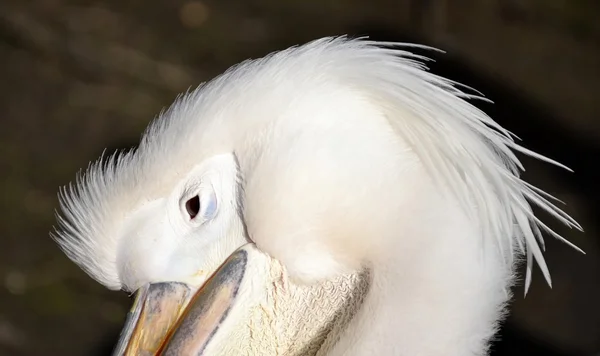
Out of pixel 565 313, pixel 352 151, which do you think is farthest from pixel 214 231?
pixel 565 313

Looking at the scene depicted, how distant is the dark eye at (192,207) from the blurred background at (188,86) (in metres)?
1.87

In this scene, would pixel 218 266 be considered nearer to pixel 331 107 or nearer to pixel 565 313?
pixel 331 107

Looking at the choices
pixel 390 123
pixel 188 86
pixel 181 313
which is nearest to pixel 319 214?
pixel 390 123

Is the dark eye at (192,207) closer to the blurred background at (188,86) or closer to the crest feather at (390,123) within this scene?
the crest feather at (390,123)

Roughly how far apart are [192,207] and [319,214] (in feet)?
0.74

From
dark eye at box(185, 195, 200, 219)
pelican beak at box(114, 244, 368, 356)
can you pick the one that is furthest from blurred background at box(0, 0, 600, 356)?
dark eye at box(185, 195, 200, 219)

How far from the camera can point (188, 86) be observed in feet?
11.2

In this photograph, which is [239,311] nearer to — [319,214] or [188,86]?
[319,214]

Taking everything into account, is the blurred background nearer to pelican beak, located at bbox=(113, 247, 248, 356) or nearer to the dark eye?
pelican beak, located at bbox=(113, 247, 248, 356)

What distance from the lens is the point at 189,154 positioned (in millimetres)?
1260

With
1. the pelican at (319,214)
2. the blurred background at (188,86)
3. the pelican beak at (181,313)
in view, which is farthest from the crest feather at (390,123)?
the blurred background at (188,86)

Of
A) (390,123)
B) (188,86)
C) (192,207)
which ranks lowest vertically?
(188,86)

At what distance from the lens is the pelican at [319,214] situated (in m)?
1.19

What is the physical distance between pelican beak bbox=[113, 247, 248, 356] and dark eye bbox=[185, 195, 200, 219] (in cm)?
10
